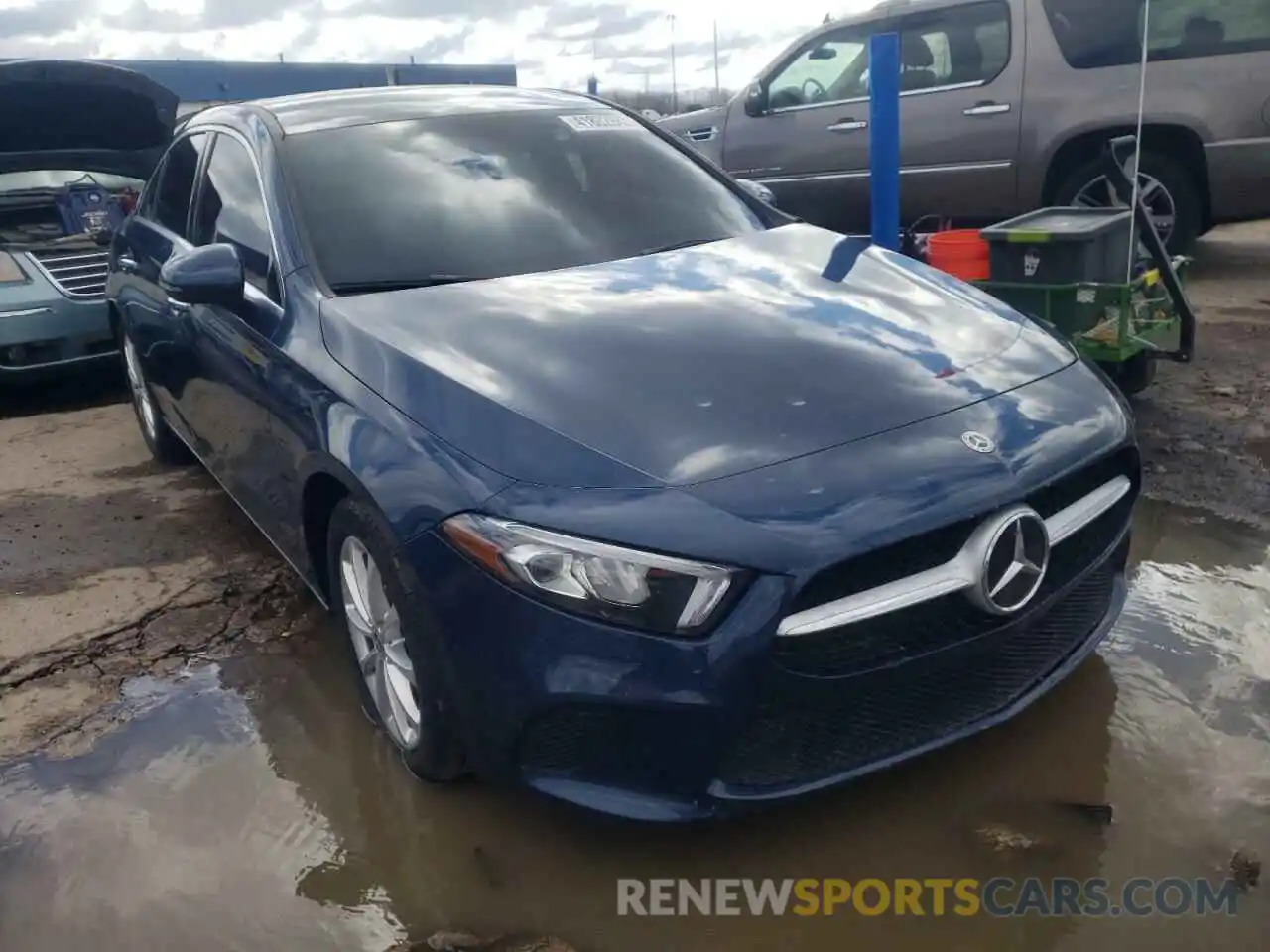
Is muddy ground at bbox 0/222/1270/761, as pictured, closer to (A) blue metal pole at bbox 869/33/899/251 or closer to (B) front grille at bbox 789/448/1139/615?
(A) blue metal pole at bbox 869/33/899/251

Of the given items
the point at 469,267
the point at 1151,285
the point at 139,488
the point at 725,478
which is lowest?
the point at 139,488

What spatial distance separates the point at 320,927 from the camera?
2389mm

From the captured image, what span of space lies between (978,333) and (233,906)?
7.07 ft

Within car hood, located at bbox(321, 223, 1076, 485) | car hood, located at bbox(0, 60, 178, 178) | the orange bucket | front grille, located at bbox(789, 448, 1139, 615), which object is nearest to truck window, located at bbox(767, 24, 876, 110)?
the orange bucket

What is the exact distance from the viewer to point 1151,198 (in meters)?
7.14

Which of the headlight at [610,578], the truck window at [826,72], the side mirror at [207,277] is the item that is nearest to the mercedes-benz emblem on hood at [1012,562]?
the headlight at [610,578]

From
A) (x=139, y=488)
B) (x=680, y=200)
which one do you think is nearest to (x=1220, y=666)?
(x=680, y=200)

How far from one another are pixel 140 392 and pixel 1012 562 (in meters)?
4.31

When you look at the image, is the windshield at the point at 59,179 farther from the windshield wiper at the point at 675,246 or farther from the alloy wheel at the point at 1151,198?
the alloy wheel at the point at 1151,198

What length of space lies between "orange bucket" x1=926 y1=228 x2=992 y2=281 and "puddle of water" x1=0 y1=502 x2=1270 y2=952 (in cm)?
248

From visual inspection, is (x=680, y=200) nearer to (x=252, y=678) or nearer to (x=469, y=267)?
(x=469, y=267)

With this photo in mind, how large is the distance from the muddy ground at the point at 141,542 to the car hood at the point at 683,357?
1337 mm

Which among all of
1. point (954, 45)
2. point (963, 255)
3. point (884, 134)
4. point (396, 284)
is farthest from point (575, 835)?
point (954, 45)

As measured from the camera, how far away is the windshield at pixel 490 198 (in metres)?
3.18
